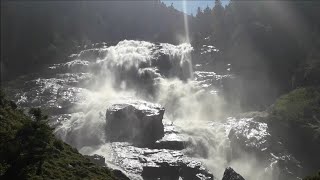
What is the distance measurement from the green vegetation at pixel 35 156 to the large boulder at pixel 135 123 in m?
67.9

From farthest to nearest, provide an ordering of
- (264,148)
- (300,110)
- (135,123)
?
(300,110) < (135,123) < (264,148)

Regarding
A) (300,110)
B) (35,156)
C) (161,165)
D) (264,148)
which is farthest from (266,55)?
(35,156)

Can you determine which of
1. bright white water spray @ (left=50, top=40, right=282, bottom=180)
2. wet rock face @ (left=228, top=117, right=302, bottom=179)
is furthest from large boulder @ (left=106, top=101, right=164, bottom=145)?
wet rock face @ (left=228, top=117, right=302, bottom=179)

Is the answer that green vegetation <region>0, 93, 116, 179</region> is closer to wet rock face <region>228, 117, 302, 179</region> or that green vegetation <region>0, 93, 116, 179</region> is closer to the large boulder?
the large boulder

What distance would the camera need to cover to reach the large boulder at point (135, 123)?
110 m

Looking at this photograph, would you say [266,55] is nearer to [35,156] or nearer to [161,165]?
[161,165]

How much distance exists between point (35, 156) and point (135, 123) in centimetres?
8003

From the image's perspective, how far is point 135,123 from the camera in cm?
11194

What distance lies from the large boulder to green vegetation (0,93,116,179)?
67858mm

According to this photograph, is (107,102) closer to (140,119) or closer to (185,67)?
(140,119)

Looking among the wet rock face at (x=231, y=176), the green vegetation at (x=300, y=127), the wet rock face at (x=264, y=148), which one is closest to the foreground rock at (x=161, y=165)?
the wet rock face at (x=231, y=176)

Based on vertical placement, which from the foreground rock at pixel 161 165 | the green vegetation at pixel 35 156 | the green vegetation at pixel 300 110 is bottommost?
the foreground rock at pixel 161 165

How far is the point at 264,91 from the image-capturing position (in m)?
145

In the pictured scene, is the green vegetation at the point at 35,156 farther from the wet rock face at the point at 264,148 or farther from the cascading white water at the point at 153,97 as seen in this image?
the wet rock face at the point at 264,148
